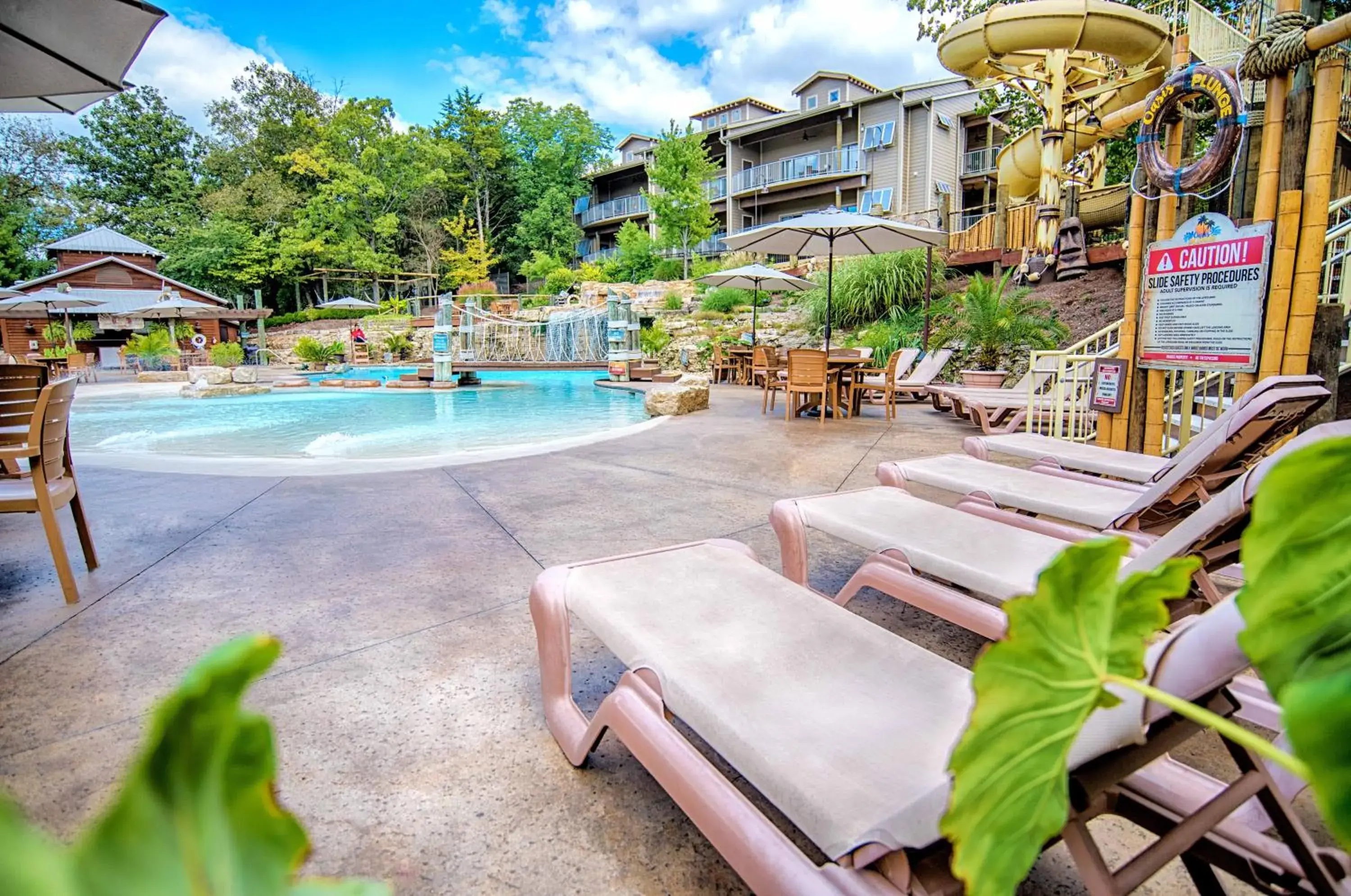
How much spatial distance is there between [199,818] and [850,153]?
1079 inches

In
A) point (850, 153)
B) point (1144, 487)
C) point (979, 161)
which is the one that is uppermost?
point (850, 153)

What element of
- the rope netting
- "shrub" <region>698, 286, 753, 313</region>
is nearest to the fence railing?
"shrub" <region>698, 286, 753, 313</region>

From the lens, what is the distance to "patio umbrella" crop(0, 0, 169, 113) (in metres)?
2.99

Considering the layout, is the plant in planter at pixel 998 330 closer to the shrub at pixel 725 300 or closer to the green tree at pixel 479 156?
the shrub at pixel 725 300

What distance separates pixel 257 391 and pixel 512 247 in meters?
21.3

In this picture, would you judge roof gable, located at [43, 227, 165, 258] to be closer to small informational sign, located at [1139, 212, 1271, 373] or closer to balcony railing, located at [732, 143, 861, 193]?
balcony railing, located at [732, 143, 861, 193]

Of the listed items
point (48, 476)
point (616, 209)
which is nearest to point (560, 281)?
point (616, 209)

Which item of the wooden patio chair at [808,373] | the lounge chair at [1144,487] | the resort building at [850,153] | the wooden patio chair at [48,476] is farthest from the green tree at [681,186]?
the wooden patio chair at [48,476]

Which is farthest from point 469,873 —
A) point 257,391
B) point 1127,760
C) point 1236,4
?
point 257,391

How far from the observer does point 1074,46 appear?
6.31m

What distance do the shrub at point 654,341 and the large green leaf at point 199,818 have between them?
671 inches

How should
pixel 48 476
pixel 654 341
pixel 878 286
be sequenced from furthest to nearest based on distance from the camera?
pixel 654 341
pixel 878 286
pixel 48 476

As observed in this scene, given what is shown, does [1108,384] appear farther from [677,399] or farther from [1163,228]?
[677,399]

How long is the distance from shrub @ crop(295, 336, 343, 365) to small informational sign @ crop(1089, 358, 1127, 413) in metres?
22.8
